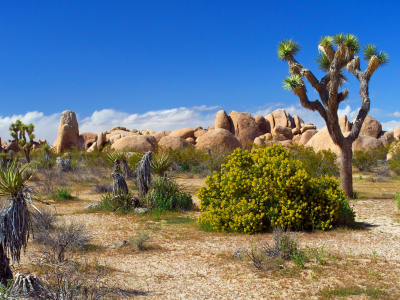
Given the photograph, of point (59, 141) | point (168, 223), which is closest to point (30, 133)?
point (59, 141)

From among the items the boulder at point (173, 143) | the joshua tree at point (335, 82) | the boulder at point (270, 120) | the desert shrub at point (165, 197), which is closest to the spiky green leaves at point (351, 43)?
the joshua tree at point (335, 82)

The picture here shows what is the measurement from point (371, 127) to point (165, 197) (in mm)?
32578

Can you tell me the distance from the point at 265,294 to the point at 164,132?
4226 cm

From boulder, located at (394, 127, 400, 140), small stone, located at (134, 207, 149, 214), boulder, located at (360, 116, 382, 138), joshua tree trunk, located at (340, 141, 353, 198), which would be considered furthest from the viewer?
boulder, located at (394, 127, 400, 140)

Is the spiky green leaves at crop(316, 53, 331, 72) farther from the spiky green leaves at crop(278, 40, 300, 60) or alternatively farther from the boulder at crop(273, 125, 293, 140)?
the boulder at crop(273, 125, 293, 140)

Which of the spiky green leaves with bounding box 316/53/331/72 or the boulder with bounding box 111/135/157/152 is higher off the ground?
the spiky green leaves with bounding box 316/53/331/72

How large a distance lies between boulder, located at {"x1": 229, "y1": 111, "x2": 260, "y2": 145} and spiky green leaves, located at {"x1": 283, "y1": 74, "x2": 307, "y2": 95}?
1111 inches

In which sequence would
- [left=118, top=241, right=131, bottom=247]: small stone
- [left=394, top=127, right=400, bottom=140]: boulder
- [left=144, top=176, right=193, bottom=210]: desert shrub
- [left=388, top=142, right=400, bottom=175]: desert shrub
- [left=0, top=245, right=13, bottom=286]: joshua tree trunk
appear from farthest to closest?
1. [left=394, top=127, right=400, bottom=140]: boulder
2. [left=388, top=142, right=400, bottom=175]: desert shrub
3. [left=144, top=176, right=193, bottom=210]: desert shrub
4. [left=118, top=241, right=131, bottom=247]: small stone
5. [left=0, top=245, right=13, bottom=286]: joshua tree trunk

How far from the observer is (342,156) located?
12.7 metres

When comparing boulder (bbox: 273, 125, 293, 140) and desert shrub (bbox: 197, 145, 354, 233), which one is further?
boulder (bbox: 273, 125, 293, 140)

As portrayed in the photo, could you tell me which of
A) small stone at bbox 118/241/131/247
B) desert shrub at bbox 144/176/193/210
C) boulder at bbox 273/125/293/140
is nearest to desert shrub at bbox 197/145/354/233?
small stone at bbox 118/241/131/247

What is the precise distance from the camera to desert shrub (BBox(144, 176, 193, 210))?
10.8m

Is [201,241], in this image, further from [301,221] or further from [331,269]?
[331,269]

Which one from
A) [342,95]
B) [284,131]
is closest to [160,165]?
[342,95]
